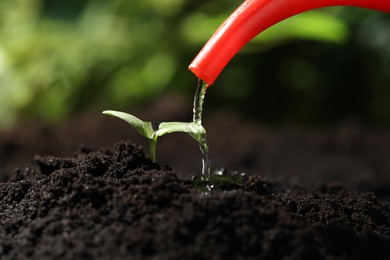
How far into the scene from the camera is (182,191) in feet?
5.08

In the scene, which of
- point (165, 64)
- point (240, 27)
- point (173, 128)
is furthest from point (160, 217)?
point (165, 64)

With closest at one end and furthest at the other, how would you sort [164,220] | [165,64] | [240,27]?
1. [164,220]
2. [240,27]
3. [165,64]

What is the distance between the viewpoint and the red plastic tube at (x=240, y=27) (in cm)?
167

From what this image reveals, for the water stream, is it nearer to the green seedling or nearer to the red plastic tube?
the green seedling

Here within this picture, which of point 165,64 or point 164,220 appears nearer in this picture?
point 164,220

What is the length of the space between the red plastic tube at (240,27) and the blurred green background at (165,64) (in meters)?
3.11

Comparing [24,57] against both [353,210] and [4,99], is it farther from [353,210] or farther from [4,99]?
Result: [353,210]

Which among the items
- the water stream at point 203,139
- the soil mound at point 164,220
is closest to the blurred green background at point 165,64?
the water stream at point 203,139

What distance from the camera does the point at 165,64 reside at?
5.29m

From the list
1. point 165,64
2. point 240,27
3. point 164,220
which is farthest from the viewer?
point 165,64

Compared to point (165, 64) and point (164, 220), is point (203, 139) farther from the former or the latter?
point (165, 64)

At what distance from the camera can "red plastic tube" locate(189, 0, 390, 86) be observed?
167cm

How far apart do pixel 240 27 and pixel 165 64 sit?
359cm

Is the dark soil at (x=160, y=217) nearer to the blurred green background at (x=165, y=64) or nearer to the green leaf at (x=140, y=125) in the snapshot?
the green leaf at (x=140, y=125)
